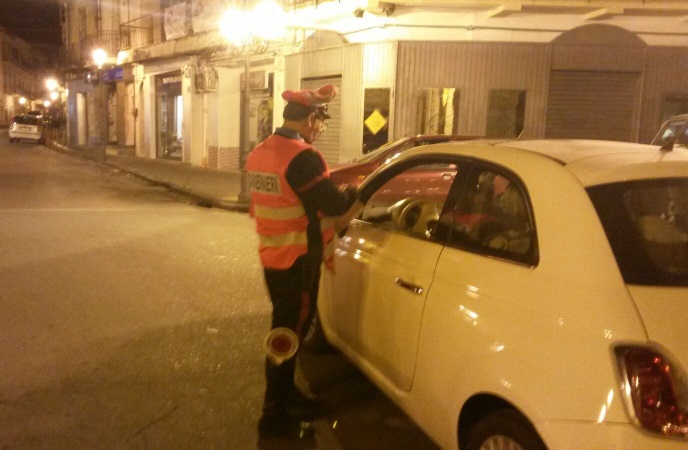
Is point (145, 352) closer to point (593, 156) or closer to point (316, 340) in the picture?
point (316, 340)

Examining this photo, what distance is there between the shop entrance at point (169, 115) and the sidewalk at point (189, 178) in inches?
32.0

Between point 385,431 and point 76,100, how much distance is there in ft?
A: 132

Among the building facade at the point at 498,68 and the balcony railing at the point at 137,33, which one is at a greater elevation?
the balcony railing at the point at 137,33

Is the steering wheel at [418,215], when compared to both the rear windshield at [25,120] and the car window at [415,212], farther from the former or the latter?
the rear windshield at [25,120]

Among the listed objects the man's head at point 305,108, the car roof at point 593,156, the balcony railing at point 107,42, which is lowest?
the car roof at point 593,156

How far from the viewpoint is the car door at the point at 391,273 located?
11.8 feet

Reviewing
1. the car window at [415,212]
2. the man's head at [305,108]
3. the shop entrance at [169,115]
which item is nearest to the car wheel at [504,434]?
the car window at [415,212]

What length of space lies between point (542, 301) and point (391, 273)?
1.20 meters

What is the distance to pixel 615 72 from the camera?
49.0 ft

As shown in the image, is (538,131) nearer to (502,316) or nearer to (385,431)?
(385,431)

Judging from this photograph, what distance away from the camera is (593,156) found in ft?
10.6

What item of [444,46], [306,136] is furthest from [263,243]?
[444,46]

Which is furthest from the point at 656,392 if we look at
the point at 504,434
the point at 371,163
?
the point at 371,163

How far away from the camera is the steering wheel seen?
403 centimetres
